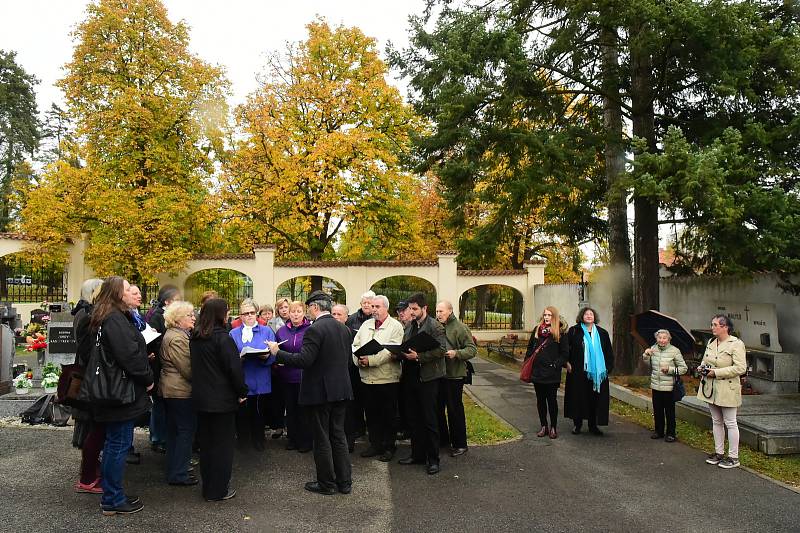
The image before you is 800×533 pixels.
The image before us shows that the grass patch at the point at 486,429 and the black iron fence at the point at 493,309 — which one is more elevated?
the black iron fence at the point at 493,309

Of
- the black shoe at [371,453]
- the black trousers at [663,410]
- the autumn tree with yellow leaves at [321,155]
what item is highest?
the autumn tree with yellow leaves at [321,155]

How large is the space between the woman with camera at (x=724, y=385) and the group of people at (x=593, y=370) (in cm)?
1

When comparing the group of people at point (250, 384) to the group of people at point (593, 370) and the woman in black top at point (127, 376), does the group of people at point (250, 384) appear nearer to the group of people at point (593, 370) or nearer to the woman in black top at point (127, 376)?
the woman in black top at point (127, 376)

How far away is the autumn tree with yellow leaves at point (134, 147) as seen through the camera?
18.9 m

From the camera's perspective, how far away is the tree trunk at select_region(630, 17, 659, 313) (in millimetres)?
10305

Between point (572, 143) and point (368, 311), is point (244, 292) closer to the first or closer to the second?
point (572, 143)

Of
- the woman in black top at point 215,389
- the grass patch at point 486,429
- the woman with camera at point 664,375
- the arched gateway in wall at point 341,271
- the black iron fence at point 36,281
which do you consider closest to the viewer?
the woman in black top at point 215,389

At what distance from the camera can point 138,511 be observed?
15.3 feet

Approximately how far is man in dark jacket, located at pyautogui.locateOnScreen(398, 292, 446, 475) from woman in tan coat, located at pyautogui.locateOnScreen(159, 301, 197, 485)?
2119mm

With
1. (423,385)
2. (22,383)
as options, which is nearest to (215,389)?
(423,385)

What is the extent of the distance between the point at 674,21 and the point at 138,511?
350 inches

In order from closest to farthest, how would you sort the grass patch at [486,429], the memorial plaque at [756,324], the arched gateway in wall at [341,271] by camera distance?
the grass patch at [486,429], the memorial plaque at [756,324], the arched gateway in wall at [341,271]

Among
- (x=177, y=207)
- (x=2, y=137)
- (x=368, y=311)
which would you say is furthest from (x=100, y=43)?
(x=368, y=311)

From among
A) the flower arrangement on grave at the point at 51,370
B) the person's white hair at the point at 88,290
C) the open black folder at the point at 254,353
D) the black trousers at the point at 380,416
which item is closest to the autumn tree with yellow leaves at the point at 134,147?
the flower arrangement on grave at the point at 51,370
